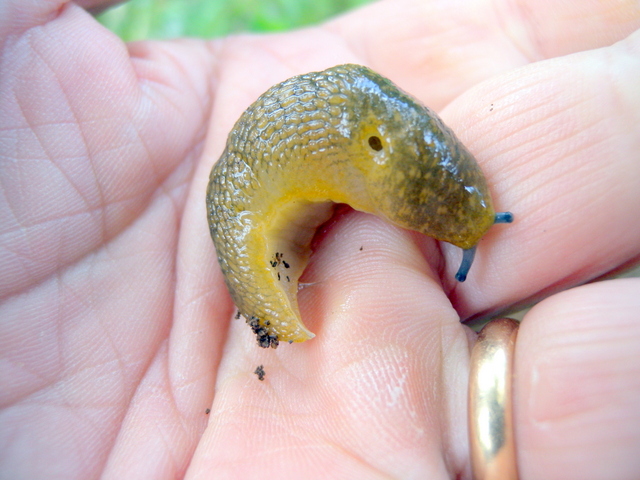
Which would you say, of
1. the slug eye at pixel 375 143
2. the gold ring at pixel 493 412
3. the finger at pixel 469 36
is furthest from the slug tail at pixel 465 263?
the finger at pixel 469 36

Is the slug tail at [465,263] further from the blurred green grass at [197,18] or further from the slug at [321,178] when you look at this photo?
the blurred green grass at [197,18]

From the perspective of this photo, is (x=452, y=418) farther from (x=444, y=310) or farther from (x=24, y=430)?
(x=24, y=430)

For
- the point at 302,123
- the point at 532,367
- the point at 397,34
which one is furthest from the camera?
the point at 397,34

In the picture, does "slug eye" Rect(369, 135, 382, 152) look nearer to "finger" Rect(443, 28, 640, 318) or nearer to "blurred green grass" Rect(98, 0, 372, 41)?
"finger" Rect(443, 28, 640, 318)

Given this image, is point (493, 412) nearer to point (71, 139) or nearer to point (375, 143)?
point (375, 143)

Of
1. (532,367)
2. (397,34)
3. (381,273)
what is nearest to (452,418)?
(532,367)

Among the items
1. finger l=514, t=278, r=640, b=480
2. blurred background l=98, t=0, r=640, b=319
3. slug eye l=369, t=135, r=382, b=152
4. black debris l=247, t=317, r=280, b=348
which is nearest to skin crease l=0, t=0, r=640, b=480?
finger l=514, t=278, r=640, b=480
